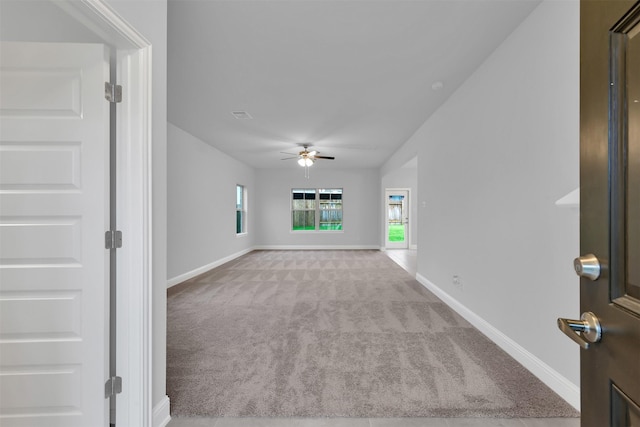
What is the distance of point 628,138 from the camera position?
570 mm

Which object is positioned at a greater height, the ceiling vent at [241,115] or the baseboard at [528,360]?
the ceiling vent at [241,115]

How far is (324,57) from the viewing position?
Answer: 2.58 m

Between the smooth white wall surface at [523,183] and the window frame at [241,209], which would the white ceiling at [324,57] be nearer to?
the smooth white wall surface at [523,183]

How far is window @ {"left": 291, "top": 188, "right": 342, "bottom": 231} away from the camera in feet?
30.3

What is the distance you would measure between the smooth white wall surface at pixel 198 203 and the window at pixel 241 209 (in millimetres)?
394

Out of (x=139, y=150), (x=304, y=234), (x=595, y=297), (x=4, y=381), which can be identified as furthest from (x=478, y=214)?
(x=304, y=234)

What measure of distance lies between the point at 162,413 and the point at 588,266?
199cm

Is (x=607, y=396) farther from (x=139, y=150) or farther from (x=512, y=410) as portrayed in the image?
(x=139, y=150)

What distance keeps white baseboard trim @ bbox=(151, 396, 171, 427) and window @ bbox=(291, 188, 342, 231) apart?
25.1 feet

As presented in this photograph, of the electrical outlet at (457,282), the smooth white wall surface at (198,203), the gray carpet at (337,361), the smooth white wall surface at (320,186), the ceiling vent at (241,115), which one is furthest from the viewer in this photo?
the smooth white wall surface at (320,186)

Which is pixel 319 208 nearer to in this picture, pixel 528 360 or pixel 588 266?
pixel 528 360

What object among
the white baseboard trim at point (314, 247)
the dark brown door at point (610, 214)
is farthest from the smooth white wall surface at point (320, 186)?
the dark brown door at point (610, 214)

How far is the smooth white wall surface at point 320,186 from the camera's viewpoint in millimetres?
9070

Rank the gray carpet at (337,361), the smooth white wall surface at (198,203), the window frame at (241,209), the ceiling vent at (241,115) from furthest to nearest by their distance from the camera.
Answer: the window frame at (241,209) → the smooth white wall surface at (198,203) → the ceiling vent at (241,115) → the gray carpet at (337,361)
